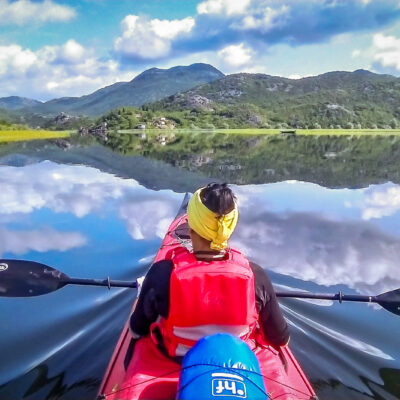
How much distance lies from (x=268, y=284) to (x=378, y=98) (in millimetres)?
204178

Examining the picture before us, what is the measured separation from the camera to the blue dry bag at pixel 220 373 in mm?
2375

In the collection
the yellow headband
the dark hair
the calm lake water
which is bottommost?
the calm lake water

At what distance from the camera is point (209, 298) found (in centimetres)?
293

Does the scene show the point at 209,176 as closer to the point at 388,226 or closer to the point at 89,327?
the point at 388,226

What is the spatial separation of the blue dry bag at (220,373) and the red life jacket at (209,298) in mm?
287

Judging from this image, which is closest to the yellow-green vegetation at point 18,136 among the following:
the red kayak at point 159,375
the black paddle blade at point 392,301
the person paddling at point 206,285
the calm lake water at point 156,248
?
the calm lake water at point 156,248

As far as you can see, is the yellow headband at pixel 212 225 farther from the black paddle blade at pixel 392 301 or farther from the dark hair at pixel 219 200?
the black paddle blade at pixel 392 301

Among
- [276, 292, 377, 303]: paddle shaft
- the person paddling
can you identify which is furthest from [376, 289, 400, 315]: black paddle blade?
the person paddling

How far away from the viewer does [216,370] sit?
2.47 meters

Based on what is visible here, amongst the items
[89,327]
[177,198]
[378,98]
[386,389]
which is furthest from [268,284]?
[378,98]

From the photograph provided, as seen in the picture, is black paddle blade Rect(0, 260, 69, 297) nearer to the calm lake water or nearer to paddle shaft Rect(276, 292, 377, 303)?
the calm lake water

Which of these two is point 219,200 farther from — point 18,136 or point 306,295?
point 18,136

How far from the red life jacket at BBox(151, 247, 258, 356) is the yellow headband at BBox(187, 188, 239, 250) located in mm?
134

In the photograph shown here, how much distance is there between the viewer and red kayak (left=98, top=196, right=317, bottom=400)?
300 centimetres
